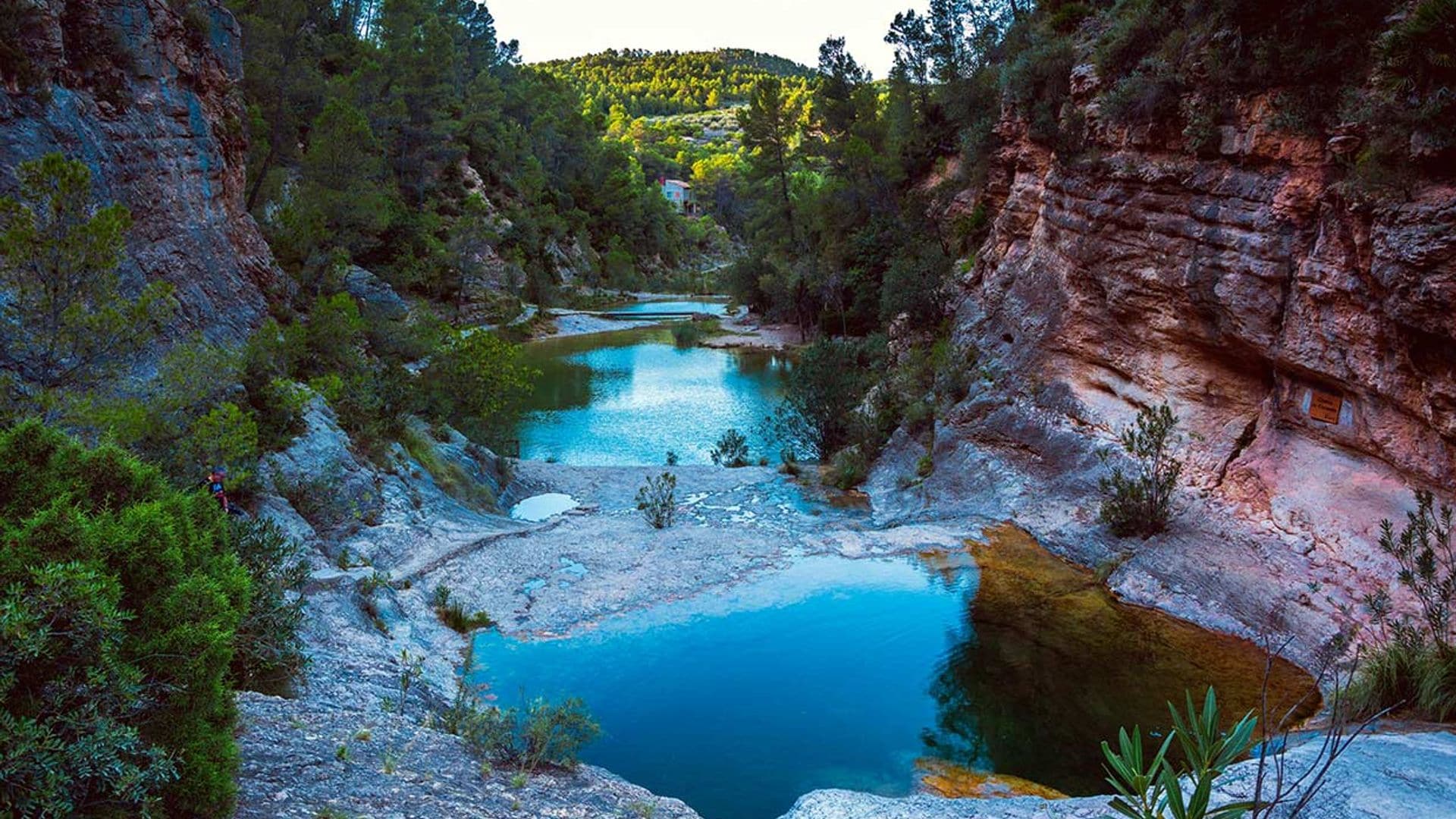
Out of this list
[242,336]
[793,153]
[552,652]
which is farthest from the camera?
[793,153]

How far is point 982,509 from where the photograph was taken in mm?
16578

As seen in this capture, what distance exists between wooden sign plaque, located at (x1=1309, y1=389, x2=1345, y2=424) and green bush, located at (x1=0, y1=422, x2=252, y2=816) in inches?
532

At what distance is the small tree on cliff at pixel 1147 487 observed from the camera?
13.3m

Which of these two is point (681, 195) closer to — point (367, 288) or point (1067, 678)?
point (367, 288)

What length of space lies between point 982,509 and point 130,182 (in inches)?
665

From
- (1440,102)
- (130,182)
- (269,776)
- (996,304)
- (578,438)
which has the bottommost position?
(578,438)

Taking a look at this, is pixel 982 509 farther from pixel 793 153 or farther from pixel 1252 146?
→ pixel 793 153

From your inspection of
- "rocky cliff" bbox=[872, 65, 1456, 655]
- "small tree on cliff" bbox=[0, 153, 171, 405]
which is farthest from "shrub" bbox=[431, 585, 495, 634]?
"rocky cliff" bbox=[872, 65, 1456, 655]

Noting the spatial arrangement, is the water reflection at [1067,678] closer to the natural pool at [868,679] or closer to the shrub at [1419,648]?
the natural pool at [868,679]

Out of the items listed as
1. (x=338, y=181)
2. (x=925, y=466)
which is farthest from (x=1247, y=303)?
(x=338, y=181)

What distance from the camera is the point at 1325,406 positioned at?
12062 mm

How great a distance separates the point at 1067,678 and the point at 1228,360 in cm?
737

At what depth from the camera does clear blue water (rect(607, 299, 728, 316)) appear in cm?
6581

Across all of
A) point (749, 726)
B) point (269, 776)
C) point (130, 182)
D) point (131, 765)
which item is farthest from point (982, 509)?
point (130, 182)
